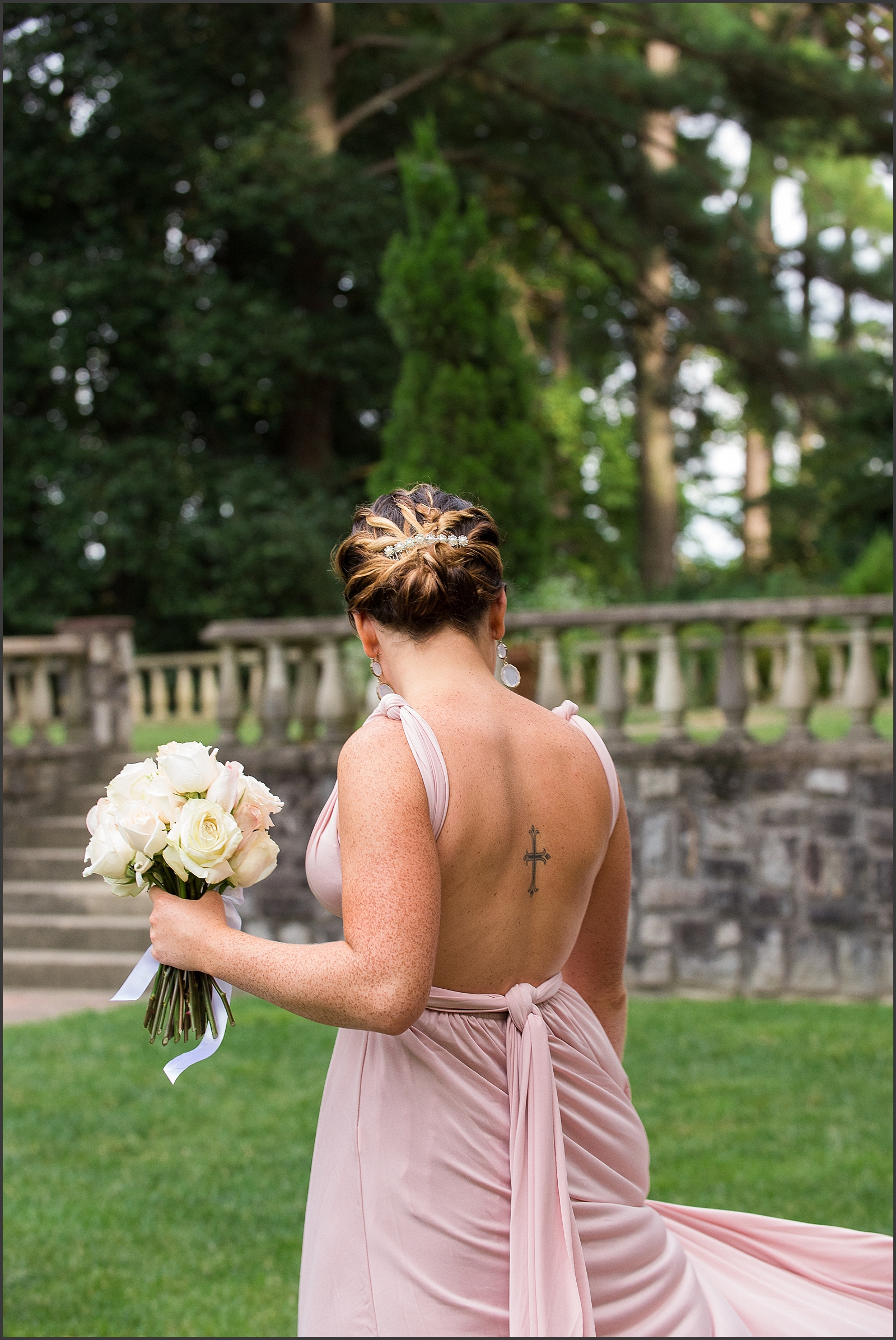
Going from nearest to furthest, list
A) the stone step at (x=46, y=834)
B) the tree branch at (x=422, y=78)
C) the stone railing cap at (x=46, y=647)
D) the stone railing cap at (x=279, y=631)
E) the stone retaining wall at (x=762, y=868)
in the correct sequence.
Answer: the stone retaining wall at (x=762, y=868)
the stone railing cap at (x=279, y=631)
the stone step at (x=46, y=834)
the stone railing cap at (x=46, y=647)
the tree branch at (x=422, y=78)

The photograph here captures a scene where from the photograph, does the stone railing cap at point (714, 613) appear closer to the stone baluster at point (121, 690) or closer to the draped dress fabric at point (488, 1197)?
the stone baluster at point (121, 690)

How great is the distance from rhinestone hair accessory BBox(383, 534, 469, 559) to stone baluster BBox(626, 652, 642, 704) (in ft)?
38.2

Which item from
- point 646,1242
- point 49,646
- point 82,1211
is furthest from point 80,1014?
point 646,1242

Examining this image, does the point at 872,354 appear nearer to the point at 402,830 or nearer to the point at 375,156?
the point at 375,156

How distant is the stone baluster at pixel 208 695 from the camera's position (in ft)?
50.2

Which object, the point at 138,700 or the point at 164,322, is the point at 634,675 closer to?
the point at 138,700

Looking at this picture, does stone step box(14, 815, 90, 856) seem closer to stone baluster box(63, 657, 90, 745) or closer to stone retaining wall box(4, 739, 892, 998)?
stone baluster box(63, 657, 90, 745)

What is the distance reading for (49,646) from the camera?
11.1 m

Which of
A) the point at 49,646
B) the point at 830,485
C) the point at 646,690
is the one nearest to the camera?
the point at 49,646

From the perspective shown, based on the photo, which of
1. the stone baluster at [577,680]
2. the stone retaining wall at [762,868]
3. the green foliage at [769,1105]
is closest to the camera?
the green foliage at [769,1105]

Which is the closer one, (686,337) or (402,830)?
(402,830)

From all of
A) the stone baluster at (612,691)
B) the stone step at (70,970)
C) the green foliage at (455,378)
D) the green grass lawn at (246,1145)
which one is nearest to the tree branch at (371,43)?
the green foliage at (455,378)

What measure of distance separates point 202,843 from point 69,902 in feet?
27.2

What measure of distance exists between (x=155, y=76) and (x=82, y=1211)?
15.4 metres
